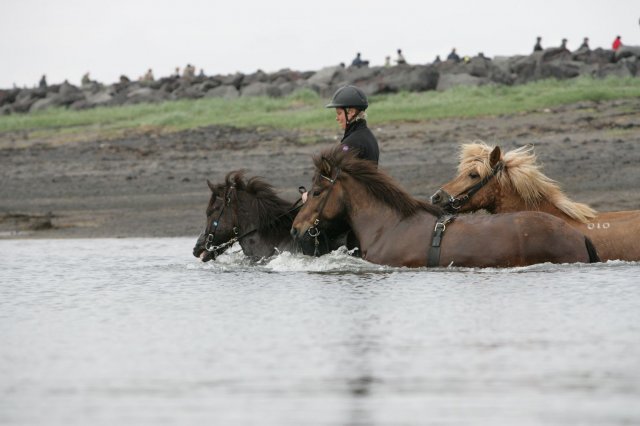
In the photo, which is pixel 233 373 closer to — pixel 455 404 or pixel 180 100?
pixel 455 404

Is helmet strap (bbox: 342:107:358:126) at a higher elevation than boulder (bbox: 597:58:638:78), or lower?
higher

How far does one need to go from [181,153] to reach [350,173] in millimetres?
14712

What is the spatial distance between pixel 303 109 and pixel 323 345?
22.9 meters

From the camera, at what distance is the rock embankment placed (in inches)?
1286

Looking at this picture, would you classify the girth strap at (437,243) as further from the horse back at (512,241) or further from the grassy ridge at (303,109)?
the grassy ridge at (303,109)

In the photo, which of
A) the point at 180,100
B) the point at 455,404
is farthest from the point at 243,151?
the point at 455,404

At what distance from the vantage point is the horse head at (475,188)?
12.3 metres

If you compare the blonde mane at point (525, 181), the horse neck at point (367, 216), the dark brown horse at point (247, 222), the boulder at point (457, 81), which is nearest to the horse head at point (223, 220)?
the dark brown horse at point (247, 222)

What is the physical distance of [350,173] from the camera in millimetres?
11961

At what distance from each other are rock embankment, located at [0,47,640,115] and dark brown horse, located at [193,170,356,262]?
19.7 metres

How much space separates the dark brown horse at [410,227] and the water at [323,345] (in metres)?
0.14

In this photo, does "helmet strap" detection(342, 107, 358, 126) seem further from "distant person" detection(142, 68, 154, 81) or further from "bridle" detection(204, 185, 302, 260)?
"distant person" detection(142, 68, 154, 81)

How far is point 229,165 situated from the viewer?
2442cm

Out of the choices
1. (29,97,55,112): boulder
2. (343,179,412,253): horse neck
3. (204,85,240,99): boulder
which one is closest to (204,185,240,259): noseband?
(343,179,412,253): horse neck
